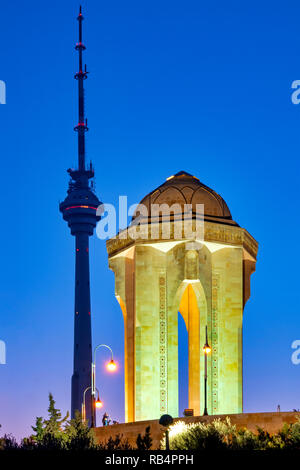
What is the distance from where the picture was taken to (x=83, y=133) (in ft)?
443

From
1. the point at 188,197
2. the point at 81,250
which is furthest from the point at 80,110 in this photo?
the point at 188,197

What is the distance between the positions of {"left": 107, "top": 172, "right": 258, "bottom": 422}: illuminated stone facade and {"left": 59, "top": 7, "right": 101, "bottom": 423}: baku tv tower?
8727 centimetres

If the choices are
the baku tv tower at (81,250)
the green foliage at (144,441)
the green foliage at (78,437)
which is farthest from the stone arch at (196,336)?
the baku tv tower at (81,250)

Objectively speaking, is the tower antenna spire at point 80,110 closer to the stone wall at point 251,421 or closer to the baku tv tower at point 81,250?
the baku tv tower at point 81,250

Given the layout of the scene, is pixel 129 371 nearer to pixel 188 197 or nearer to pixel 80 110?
pixel 188 197

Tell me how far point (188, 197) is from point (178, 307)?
4.87 meters

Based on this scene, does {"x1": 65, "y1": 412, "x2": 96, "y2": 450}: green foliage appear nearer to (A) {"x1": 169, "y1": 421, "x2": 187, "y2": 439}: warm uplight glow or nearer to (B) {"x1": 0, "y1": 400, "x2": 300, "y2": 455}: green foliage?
(B) {"x1": 0, "y1": 400, "x2": 300, "y2": 455}: green foliage

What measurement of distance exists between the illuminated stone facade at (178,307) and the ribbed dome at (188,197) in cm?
4

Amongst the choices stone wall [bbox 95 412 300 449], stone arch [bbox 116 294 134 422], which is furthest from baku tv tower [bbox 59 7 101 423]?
stone wall [bbox 95 412 300 449]

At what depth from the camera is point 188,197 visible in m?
45.2

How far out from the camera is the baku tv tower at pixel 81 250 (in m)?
132

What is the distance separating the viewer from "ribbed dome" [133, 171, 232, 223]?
4503 cm
